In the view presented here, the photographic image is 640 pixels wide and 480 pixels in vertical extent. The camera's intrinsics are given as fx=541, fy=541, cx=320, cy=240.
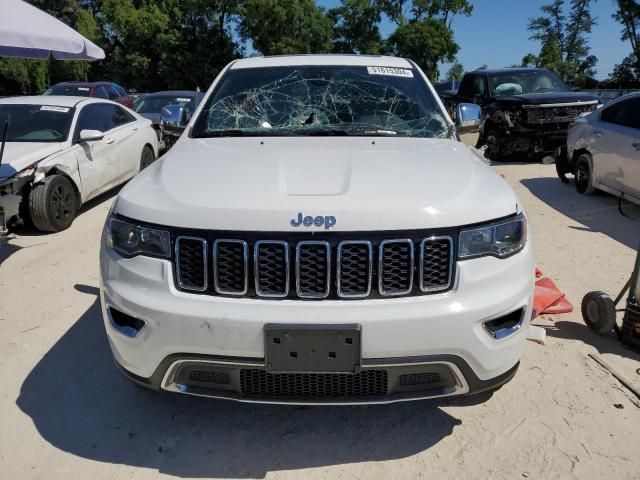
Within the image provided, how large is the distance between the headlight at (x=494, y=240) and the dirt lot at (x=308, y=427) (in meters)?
0.95

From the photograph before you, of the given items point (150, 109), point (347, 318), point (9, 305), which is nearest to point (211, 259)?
point (347, 318)

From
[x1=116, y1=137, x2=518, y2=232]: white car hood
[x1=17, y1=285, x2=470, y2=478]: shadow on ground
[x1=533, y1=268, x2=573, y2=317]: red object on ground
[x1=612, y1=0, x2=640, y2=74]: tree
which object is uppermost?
[x1=612, y1=0, x2=640, y2=74]: tree

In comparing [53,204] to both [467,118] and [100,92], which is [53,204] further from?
[100,92]

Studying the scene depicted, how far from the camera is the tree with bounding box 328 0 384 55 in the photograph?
158 feet

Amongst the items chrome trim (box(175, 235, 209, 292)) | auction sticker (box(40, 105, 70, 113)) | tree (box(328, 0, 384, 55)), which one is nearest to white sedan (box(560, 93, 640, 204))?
chrome trim (box(175, 235, 209, 292))

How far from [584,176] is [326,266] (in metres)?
6.65

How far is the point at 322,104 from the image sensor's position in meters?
3.60

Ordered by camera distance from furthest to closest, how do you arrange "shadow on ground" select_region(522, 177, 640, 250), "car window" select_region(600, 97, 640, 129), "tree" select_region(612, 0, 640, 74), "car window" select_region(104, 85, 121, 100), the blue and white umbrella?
1. "tree" select_region(612, 0, 640, 74)
2. "car window" select_region(104, 85, 121, 100)
3. "car window" select_region(600, 97, 640, 129)
4. "shadow on ground" select_region(522, 177, 640, 250)
5. the blue and white umbrella

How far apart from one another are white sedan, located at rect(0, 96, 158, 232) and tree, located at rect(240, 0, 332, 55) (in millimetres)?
33952

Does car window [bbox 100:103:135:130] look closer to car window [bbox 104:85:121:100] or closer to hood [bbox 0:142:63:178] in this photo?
hood [bbox 0:142:63:178]

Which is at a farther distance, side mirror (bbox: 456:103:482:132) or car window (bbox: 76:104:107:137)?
car window (bbox: 76:104:107:137)

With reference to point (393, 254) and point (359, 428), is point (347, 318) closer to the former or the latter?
point (393, 254)

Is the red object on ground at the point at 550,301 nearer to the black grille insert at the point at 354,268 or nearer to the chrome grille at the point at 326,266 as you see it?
the chrome grille at the point at 326,266

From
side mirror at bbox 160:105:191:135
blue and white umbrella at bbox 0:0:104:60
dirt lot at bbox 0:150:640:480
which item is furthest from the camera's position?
blue and white umbrella at bbox 0:0:104:60
